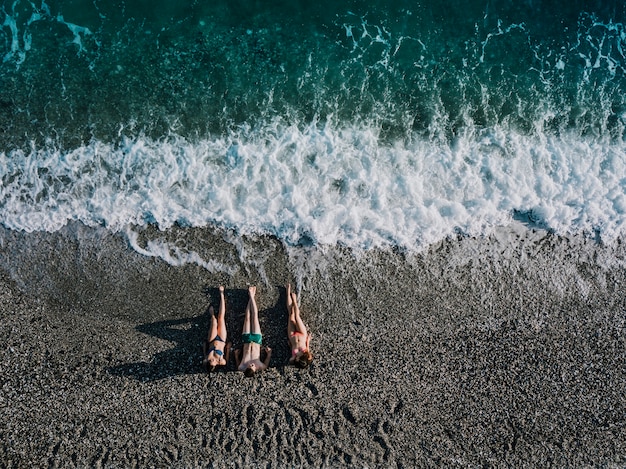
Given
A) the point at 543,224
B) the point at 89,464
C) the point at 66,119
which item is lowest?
the point at 89,464

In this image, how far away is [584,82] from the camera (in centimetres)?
1147

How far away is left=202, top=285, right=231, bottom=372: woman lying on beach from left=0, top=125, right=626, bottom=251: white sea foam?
1813 mm

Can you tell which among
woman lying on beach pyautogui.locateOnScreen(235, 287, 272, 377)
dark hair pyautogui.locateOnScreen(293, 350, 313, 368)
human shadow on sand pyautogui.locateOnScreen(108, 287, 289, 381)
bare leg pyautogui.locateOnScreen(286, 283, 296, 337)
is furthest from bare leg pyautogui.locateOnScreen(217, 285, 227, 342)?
dark hair pyautogui.locateOnScreen(293, 350, 313, 368)

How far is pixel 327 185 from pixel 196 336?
4105mm

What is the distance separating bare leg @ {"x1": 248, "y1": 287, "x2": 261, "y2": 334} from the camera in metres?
9.45

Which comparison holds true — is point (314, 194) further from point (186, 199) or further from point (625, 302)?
point (625, 302)

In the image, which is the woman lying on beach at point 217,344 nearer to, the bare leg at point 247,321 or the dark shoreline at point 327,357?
the dark shoreline at point 327,357

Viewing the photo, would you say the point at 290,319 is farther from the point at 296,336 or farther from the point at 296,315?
the point at 296,336

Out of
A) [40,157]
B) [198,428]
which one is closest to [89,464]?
[198,428]

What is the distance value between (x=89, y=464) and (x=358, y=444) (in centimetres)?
485

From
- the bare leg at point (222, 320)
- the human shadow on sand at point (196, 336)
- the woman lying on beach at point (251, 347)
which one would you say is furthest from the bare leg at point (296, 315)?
the bare leg at point (222, 320)

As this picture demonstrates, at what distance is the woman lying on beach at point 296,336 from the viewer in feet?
30.0

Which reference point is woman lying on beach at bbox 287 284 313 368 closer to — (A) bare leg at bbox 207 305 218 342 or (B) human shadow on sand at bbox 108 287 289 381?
(B) human shadow on sand at bbox 108 287 289 381

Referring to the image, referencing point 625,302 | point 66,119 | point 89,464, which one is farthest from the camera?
point 66,119
